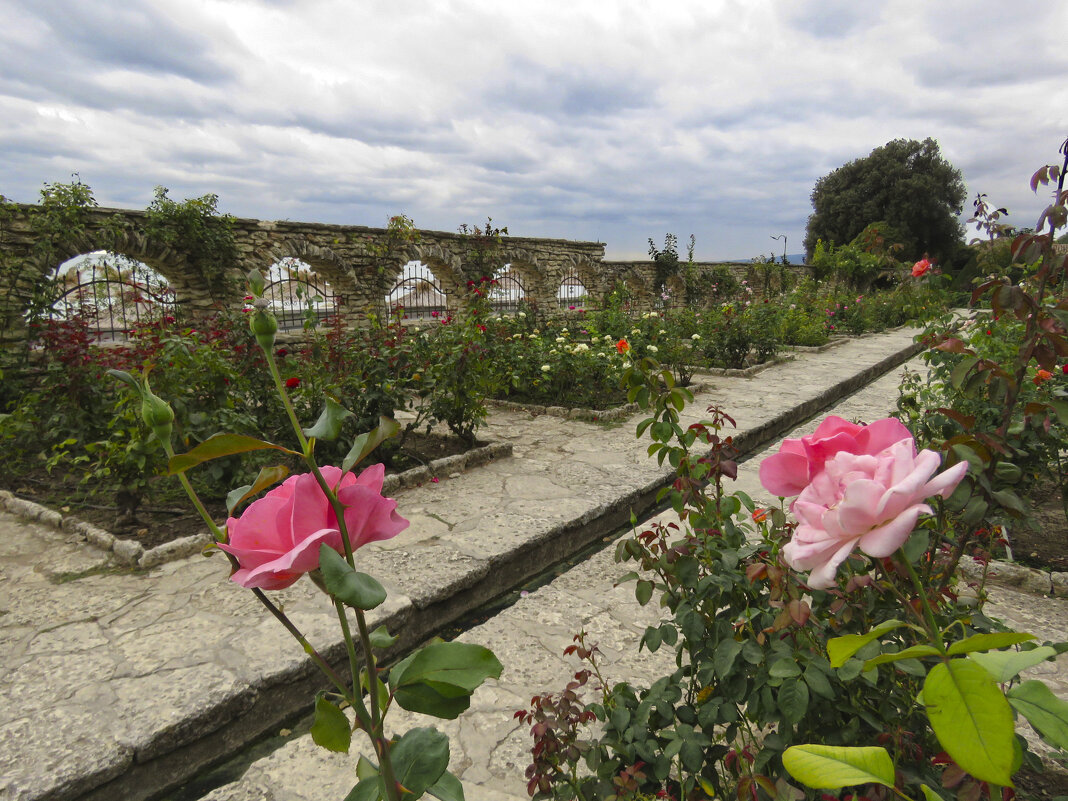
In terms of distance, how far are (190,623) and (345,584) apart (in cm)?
227

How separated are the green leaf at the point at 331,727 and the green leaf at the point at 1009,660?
1.78 ft

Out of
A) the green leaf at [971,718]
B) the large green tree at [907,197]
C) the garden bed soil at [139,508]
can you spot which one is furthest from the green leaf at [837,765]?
the large green tree at [907,197]

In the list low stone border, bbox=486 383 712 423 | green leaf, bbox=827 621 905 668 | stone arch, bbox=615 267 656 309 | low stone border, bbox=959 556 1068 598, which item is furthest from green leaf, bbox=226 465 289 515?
stone arch, bbox=615 267 656 309

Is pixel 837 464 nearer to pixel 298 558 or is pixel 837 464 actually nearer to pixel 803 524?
pixel 803 524

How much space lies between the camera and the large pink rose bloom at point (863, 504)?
0.51 m

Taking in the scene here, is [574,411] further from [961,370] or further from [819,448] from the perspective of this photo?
[819,448]

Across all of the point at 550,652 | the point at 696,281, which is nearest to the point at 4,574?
the point at 550,652

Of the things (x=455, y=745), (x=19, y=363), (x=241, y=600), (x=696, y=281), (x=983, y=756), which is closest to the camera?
(x=983, y=756)

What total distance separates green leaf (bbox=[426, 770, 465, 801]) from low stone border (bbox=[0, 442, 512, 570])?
1.99m

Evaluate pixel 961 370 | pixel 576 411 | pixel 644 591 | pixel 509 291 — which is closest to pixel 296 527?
pixel 644 591

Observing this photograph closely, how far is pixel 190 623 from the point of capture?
2.28m

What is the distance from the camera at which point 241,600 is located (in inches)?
97.7

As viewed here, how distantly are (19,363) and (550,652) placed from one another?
521 cm

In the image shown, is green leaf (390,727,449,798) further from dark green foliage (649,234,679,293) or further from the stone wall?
dark green foliage (649,234,679,293)
